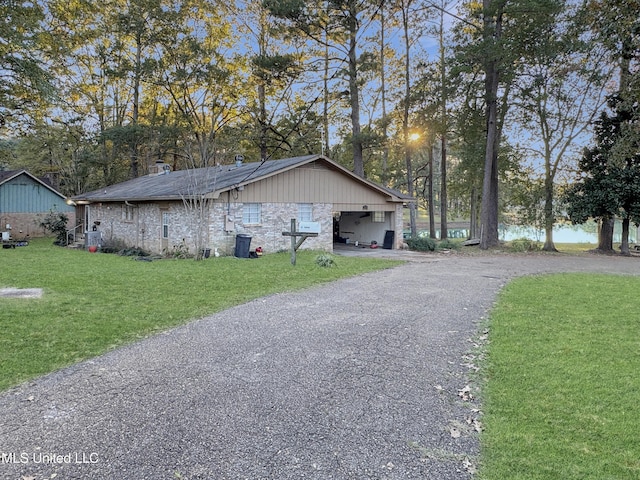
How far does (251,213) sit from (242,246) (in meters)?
1.47

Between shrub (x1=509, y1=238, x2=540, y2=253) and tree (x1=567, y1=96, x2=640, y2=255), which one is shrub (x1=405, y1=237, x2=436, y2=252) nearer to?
shrub (x1=509, y1=238, x2=540, y2=253)

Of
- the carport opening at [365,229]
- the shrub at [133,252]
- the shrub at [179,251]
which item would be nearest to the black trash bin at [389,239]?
the carport opening at [365,229]

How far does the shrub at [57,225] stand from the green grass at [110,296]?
314 inches

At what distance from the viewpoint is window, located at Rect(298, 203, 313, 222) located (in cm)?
1650

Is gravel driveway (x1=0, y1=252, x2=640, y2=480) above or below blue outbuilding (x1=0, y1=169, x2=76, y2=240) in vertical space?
below

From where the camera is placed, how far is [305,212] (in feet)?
54.6

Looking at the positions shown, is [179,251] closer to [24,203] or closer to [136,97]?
[24,203]

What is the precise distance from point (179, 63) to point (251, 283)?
20753 millimetres

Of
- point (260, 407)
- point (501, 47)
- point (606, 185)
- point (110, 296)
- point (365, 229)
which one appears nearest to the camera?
point (260, 407)

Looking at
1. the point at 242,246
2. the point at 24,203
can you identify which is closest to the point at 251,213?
the point at 242,246

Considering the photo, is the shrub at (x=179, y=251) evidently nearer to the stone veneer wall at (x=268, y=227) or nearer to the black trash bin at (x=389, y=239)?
the stone veneer wall at (x=268, y=227)

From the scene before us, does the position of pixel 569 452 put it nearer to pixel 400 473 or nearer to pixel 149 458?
pixel 400 473

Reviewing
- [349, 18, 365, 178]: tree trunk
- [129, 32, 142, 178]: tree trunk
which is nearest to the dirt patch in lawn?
[349, 18, 365, 178]: tree trunk

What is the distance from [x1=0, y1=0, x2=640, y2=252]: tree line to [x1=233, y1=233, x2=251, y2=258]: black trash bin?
12.4 feet
